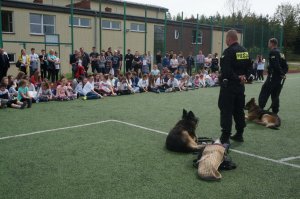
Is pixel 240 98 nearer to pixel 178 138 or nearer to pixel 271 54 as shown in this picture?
pixel 178 138

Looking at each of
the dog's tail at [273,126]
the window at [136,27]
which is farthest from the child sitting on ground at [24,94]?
the window at [136,27]

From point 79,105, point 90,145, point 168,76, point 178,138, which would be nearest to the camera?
point 178,138

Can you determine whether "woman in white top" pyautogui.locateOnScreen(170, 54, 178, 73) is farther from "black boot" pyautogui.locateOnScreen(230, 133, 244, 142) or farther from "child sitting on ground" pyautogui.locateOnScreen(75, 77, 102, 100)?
"black boot" pyautogui.locateOnScreen(230, 133, 244, 142)

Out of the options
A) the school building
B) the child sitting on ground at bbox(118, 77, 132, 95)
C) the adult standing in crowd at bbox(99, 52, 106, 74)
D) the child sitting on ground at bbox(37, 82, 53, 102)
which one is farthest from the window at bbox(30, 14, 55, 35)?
the child sitting on ground at bbox(37, 82, 53, 102)

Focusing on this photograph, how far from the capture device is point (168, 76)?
17125mm

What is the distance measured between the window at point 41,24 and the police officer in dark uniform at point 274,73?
811 inches

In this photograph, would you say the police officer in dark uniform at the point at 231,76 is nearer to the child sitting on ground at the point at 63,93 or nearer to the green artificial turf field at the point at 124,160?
the green artificial turf field at the point at 124,160

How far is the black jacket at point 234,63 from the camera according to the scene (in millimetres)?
6156

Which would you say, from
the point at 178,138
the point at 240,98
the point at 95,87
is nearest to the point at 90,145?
the point at 178,138

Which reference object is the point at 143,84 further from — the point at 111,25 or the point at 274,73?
the point at 111,25

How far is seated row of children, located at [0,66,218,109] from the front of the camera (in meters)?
11.5

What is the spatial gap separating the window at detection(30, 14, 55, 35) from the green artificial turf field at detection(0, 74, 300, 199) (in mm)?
17210

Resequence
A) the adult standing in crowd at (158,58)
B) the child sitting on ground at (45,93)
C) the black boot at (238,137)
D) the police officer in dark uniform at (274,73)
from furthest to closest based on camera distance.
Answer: the adult standing in crowd at (158,58) < the child sitting on ground at (45,93) < the police officer in dark uniform at (274,73) < the black boot at (238,137)

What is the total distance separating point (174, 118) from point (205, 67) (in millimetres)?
14788
